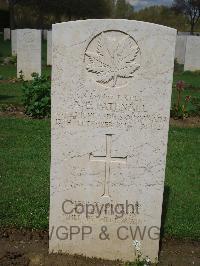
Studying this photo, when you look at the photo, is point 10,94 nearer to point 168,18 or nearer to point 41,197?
point 41,197

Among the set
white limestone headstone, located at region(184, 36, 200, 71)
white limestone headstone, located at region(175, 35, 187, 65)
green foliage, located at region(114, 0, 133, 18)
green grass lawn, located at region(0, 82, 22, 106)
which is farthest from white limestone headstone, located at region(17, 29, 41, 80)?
green foliage, located at region(114, 0, 133, 18)

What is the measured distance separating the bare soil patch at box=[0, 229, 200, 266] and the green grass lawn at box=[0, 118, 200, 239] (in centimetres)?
11

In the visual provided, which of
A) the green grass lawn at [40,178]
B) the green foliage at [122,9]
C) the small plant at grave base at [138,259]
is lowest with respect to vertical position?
the small plant at grave base at [138,259]

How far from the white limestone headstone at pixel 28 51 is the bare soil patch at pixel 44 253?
9.85 metres

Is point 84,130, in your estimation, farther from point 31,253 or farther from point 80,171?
point 31,253

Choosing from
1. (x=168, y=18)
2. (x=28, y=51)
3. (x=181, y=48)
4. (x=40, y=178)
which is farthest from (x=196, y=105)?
(x=168, y=18)

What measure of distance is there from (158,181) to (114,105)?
70 centimetres

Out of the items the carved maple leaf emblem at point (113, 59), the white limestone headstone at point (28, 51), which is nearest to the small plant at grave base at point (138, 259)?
the carved maple leaf emblem at point (113, 59)

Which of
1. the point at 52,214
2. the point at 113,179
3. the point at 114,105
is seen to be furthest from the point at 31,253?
the point at 114,105

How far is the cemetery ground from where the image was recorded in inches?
143

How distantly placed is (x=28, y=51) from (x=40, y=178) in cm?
899

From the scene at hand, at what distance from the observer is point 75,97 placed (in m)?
3.11

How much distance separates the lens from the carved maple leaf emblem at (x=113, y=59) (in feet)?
9.86

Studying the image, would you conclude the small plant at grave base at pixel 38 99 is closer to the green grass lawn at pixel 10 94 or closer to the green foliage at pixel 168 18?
the green grass lawn at pixel 10 94
